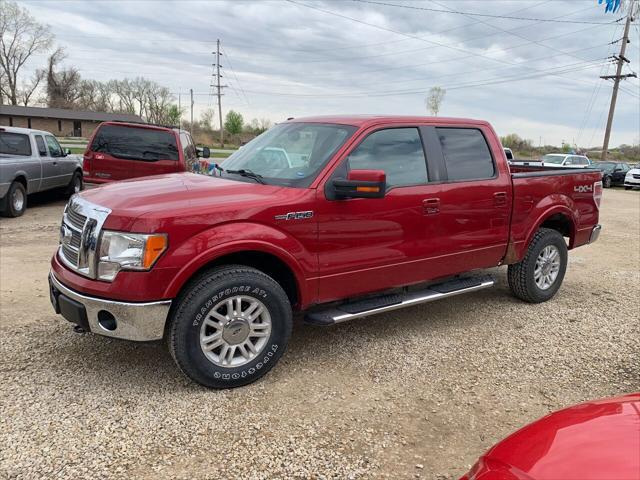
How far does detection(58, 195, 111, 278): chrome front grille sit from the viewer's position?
11.0 feet

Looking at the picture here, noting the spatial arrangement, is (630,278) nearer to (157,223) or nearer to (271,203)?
(271,203)

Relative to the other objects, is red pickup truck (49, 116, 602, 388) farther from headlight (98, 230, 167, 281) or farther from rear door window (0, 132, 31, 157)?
rear door window (0, 132, 31, 157)

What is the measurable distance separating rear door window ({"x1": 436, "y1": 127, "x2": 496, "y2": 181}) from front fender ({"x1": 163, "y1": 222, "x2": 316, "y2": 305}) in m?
1.73

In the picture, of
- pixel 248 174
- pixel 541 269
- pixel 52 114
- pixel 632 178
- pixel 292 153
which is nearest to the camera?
pixel 248 174

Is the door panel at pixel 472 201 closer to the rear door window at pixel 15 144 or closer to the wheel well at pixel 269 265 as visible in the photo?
the wheel well at pixel 269 265

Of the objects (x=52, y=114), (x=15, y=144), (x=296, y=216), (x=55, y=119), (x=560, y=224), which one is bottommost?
(x=560, y=224)

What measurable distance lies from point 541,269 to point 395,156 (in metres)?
2.46

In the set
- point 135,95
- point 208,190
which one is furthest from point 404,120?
point 135,95

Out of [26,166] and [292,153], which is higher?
[292,153]

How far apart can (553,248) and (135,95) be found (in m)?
106

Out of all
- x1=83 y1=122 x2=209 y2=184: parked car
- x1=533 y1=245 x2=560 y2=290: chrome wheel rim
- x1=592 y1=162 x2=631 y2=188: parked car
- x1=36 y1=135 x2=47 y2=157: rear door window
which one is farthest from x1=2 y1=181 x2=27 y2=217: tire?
x1=592 y1=162 x2=631 y2=188: parked car

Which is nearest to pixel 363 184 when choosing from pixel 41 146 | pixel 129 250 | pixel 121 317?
pixel 129 250

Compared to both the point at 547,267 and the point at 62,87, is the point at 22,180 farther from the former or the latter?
the point at 62,87

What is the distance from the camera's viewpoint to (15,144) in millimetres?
10945
